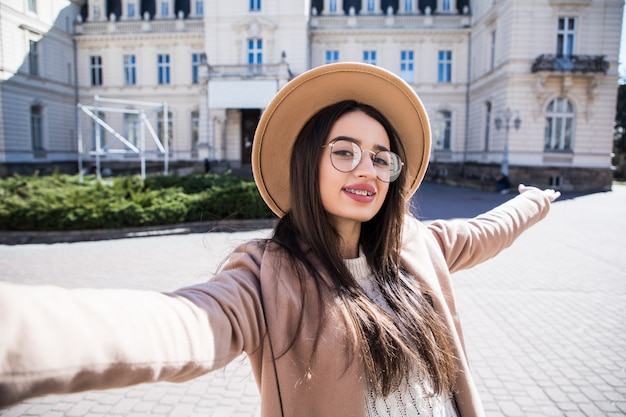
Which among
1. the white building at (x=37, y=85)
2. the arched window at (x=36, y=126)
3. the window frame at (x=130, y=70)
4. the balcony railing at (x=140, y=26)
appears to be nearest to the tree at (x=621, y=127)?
the balcony railing at (x=140, y=26)

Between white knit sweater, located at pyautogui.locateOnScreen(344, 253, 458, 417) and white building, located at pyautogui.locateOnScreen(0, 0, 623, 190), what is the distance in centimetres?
2432

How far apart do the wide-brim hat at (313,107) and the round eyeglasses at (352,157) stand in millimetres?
229

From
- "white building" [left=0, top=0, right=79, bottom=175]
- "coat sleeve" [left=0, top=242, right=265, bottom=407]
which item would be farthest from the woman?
"white building" [left=0, top=0, right=79, bottom=175]

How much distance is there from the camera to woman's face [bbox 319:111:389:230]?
145cm

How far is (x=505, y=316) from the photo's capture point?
535cm

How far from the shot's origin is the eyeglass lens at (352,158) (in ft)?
4.79

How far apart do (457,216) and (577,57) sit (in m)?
16.9

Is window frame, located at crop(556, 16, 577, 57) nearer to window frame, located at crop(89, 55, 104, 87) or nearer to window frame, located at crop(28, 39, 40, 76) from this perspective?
window frame, located at crop(89, 55, 104, 87)

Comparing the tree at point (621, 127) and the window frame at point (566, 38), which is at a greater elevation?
the window frame at point (566, 38)

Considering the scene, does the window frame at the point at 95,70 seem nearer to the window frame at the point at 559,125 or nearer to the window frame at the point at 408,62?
the window frame at the point at 408,62

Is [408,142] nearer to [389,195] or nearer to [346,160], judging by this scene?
[389,195]

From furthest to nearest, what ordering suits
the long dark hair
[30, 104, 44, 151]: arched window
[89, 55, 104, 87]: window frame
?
[89, 55, 104, 87]: window frame → [30, 104, 44, 151]: arched window → the long dark hair

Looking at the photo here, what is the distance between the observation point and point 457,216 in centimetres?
1371

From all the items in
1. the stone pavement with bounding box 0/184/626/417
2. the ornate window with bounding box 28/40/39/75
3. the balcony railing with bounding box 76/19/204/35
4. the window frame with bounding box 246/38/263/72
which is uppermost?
the balcony railing with bounding box 76/19/204/35
